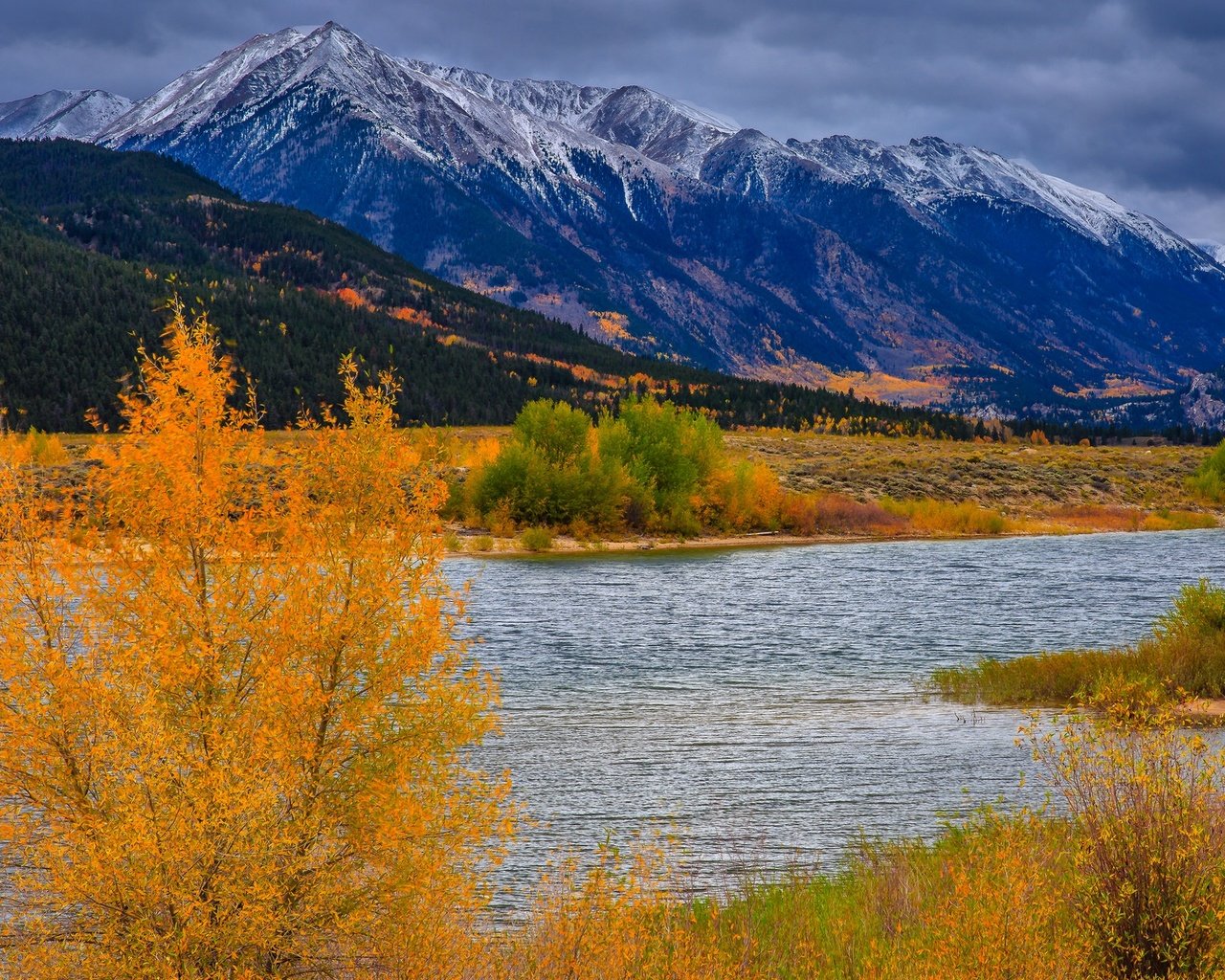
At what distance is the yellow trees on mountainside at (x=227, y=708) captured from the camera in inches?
350

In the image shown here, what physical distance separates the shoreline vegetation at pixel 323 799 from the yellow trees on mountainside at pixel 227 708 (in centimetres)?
3

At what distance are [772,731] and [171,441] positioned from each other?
14.6 m

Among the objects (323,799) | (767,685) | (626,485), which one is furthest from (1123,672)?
(626,485)

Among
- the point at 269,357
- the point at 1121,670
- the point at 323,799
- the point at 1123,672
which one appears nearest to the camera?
the point at 323,799

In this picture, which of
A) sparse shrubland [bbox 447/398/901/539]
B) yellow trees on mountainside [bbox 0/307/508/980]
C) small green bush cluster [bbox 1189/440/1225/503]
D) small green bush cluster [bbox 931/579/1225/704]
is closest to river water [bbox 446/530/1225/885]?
small green bush cluster [bbox 931/579/1225/704]

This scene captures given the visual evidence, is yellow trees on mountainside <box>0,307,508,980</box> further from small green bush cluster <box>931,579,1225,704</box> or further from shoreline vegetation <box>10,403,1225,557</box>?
shoreline vegetation <box>10,403,1225,557</box>

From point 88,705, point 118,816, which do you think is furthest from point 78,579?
point 118,816

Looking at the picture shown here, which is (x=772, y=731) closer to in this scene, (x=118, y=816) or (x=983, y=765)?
(x=983, y=765)

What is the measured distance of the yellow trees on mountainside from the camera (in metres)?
8.88

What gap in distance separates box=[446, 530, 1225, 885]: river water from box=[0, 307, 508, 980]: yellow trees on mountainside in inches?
171

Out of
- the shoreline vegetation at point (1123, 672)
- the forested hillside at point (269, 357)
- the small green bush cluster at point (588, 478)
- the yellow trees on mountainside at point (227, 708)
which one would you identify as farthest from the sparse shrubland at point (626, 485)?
the forested hillside at point (269, 357)

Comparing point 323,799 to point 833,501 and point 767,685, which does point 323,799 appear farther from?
point 833,501

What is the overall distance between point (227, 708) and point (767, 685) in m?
19.1

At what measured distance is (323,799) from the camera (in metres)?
10.6
